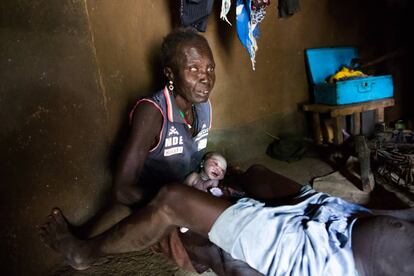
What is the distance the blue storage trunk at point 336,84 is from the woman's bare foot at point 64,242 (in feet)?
11.9

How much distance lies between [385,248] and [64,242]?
1.53 m

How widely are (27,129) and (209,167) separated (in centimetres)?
114

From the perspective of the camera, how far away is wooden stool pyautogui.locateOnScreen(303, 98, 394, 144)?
4.31 metres

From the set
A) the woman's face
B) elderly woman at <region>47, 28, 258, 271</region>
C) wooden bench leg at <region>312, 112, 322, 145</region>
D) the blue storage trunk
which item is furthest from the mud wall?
wooden bench leg at <region>312, 112, 322, 145</region>

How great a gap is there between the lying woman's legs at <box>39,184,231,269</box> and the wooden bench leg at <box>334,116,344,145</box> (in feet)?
11.4

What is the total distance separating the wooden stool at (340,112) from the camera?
4.31m

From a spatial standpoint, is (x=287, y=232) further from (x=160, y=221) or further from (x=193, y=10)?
(x=193, y=10)

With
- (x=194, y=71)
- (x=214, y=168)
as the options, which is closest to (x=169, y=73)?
(x=194, y=71)

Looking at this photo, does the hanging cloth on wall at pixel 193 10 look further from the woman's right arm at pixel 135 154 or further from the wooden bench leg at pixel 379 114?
the wooden bench leg at pixel 379 114

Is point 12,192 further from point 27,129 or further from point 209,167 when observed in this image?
point 209,167

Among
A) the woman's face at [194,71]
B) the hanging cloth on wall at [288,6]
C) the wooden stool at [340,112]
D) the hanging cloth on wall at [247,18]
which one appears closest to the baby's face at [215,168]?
the woman's face at [194,71]

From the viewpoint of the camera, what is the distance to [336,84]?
427 centimetres

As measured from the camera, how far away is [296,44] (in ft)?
14.9

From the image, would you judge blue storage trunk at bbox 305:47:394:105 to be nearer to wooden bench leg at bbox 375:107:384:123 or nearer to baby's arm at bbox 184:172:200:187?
wooden bench leg at bbox 375:107:384:123
